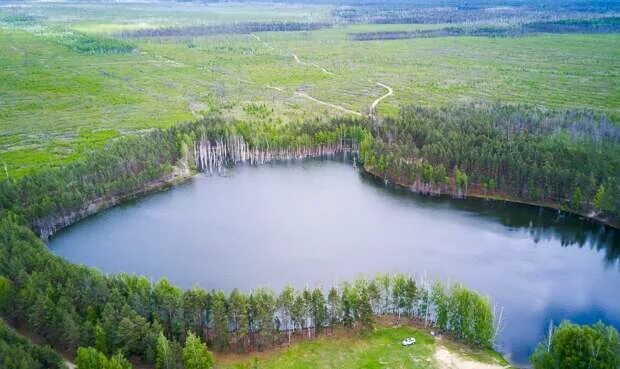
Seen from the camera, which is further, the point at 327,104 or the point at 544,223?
the point at 327,104

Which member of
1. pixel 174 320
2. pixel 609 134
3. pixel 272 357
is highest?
pixel 609 134

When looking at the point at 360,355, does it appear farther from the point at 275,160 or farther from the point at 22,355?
the point at 275,160

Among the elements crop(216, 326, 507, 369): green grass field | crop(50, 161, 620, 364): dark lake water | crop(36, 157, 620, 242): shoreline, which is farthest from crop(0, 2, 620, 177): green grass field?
crop(216, 326, 507, 369): green grass field

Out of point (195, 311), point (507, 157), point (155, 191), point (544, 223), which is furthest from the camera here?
Result: point (155, 191)

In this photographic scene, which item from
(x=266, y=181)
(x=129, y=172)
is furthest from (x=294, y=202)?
(x=129, y=172)

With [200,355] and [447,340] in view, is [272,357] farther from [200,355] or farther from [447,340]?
[447,340]

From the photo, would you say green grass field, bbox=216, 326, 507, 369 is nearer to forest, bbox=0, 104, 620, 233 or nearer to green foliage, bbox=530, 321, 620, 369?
green foliage, bbox=530, 321, 620, 369

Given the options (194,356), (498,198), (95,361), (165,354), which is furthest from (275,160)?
(95,361)
